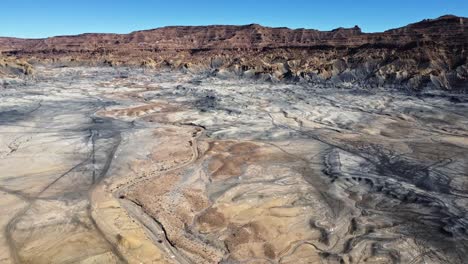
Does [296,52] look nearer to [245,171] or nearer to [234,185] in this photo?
[245,171]

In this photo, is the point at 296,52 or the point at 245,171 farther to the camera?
the point at 296,52

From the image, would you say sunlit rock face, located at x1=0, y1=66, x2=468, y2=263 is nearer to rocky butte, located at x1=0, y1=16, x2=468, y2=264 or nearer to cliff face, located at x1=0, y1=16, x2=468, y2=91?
rocky butte, located at x1=0, y1=16, x2=468, y2=264

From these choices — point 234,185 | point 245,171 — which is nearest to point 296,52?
point 245,171

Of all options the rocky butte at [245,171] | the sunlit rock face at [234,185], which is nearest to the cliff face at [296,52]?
the rocky butte at [245,171]

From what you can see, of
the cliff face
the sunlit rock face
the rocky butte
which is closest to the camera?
the sunlit rock face

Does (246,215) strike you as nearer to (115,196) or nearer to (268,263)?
(268,263)

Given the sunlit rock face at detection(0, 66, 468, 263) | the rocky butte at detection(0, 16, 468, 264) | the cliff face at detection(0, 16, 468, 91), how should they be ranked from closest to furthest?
1. the sunlit rock face at detection(0, 66, 468, 263)
2. the rocky butte at detection(0, 16, 468, 264)
3. the cliff face at detection(0, 16, 468, 91)

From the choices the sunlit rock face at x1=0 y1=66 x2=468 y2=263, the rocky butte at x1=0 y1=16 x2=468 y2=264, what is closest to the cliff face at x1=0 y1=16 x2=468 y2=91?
the rocky butte at x1=0 y1=16 x2=468 y2=264
